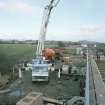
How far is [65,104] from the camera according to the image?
1466 cm

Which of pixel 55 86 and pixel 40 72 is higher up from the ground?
pixel 40 72

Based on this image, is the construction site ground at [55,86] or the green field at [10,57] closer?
the construction site ground at [55,86]

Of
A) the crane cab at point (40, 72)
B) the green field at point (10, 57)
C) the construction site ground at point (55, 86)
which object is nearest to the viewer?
the construction site ground at point (55, 86)

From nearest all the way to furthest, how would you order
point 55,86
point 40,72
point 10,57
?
point 55,86, point 40,72, point 10,57

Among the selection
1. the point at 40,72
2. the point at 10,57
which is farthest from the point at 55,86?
the point at 10,57

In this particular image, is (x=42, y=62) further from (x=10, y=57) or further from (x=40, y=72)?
(x=10, y=57)

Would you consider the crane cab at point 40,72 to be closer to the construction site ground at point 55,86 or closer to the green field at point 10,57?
the construction site ground at point 55,86

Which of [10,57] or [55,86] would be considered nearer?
[55,86]

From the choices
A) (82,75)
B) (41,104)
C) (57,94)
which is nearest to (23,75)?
(82,75)

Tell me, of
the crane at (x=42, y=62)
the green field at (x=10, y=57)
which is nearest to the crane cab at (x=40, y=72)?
the crane at (x=42, y=62)

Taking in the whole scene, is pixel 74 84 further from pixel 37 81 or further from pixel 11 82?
pixel 11 82

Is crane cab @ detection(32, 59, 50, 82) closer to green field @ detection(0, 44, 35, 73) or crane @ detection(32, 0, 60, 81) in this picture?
crane @ detection(32, 0, 60, 81)

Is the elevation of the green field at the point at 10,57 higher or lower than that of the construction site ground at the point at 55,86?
higher

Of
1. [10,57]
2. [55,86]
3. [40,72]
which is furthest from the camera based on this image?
[10,57]
